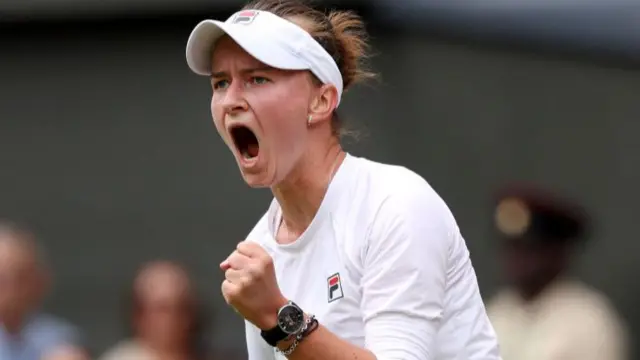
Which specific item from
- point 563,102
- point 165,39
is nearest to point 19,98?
point 165,39

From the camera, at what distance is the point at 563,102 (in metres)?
7.93

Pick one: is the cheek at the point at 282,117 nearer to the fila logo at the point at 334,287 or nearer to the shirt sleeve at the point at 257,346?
the fila logo at the point at 334,287

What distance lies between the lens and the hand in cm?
323

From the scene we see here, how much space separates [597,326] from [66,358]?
1990 mm

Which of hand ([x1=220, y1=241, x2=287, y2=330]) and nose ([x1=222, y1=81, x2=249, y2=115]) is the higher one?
nose ([x1=222, y1=81, x2=249, y2=115])

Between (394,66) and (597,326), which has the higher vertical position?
(394,66)

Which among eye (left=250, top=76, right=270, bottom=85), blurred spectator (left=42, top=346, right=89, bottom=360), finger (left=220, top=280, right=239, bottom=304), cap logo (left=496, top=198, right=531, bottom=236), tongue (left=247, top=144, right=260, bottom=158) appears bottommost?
blurred spectator (left=42, top=346, right=89, bottom=360)

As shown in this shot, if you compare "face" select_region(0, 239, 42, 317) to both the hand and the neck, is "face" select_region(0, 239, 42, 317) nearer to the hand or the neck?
the neck

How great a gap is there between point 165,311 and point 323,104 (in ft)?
9.85

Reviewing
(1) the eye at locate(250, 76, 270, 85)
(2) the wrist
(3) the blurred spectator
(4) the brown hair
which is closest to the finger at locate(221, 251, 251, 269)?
(2) the wrist

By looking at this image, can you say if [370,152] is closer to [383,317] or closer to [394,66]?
[394,66]

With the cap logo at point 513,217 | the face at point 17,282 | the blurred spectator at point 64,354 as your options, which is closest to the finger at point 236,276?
the cap logo at point 513,217

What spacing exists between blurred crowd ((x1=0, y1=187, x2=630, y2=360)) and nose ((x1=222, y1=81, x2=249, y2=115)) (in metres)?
2.26

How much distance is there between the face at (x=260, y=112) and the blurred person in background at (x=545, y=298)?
2145 millimetres
